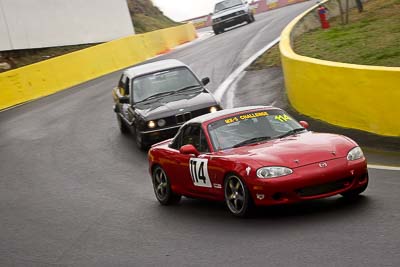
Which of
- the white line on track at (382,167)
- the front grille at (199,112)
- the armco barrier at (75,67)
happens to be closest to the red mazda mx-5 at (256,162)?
the white line on track at (382,167)

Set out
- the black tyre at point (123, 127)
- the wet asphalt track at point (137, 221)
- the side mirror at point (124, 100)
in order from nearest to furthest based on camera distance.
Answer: the wet asphalt track at point (137, 221)
the side mirror at point (124, 100)
the black tyre at point (123, 127)

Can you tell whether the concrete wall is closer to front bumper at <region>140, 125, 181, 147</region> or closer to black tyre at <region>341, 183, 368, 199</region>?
front bumper at <region>140, 125, 181, 147</region>

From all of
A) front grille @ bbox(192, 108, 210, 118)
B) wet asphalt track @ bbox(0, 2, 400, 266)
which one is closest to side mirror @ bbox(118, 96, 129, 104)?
wet asphalt track @ bbox(0, 2, 400, 266)

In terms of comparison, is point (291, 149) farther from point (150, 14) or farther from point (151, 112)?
point (150, 14)

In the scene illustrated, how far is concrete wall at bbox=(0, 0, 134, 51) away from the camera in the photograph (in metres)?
34.8

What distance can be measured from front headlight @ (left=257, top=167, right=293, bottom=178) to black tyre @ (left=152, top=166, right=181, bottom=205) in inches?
101

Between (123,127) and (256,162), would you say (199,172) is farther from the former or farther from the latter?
(123,127)

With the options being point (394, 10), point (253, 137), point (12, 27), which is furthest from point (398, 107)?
point (12, 27)

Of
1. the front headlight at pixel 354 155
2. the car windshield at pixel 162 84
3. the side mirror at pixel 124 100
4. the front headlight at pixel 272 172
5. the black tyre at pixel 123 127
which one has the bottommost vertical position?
the black tyre at pixel 123 127

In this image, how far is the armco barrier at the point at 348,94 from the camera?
41.7 ft

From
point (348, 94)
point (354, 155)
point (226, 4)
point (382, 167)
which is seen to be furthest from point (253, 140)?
point (226, 4)

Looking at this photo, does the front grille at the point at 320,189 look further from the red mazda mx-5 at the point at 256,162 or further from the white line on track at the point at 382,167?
the white line on track at the point at 382,167

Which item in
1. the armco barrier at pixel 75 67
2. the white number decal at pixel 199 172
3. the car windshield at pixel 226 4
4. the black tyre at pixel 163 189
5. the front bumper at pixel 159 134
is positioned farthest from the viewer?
the car windshield at pixel 226 4

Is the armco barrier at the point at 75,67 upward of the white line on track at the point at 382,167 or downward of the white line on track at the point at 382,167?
downward
